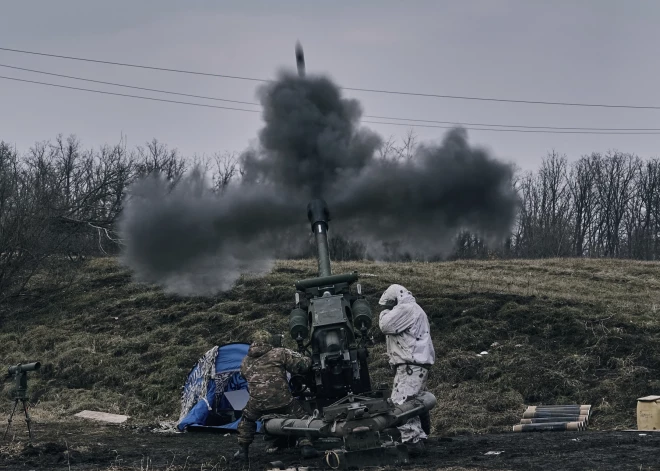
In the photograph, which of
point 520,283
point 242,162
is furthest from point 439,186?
point 520,283

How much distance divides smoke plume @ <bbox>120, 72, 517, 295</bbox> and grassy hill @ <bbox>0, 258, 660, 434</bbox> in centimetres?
310

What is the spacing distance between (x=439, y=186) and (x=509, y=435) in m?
4.96

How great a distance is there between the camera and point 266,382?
12883 mm

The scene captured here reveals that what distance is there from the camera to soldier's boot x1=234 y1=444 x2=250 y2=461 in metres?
12.5

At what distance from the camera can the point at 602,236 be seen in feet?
210

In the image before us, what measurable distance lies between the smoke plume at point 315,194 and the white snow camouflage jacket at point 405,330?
12.7 ft

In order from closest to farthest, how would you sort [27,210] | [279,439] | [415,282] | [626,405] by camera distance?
[279,439]
[626,405]
[415,282]
[27,210]

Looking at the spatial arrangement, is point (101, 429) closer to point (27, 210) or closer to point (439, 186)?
point (439, 186)

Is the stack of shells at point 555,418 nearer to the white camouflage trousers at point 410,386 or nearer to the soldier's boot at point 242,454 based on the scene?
the white camouflage trousers at point 410,386

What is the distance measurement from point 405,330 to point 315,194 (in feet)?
14.5

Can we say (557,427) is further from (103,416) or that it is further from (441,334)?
(103,416)

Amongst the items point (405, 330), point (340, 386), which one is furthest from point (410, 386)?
point (340, 386)

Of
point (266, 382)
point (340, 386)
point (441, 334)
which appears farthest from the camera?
point (441, 334)

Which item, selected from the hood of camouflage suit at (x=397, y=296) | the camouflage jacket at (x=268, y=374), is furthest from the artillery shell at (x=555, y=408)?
the camouflage jacket at (x=268, y=374)
